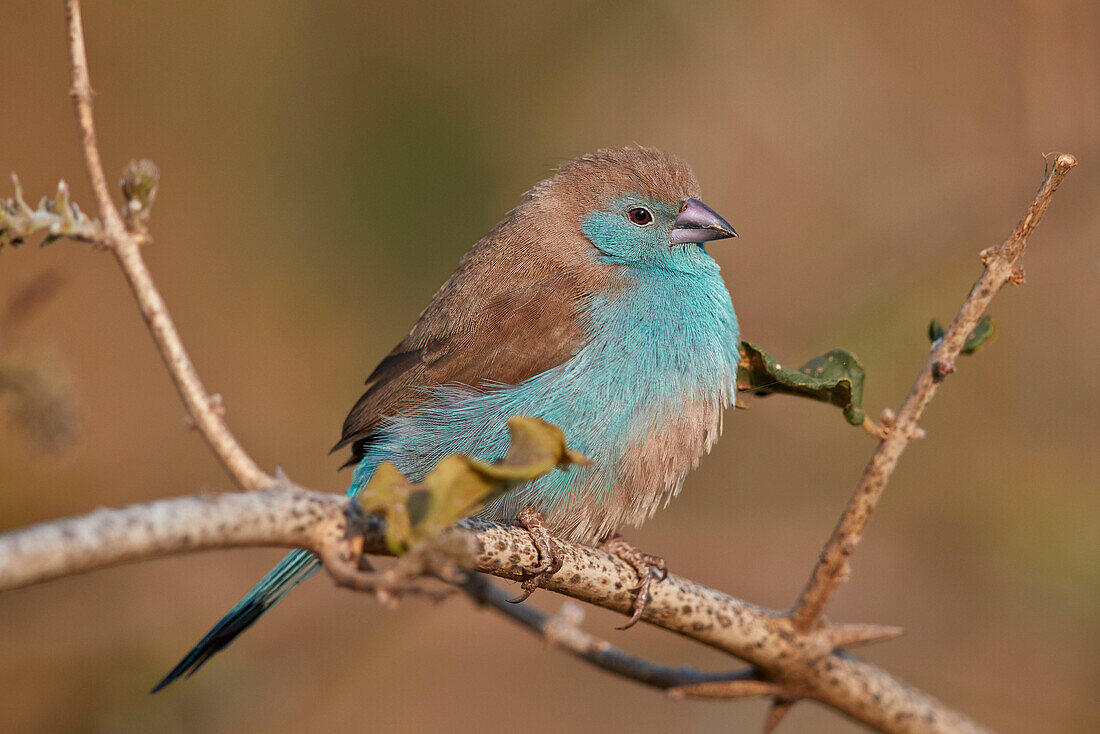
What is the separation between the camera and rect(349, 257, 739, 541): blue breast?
3.28 m

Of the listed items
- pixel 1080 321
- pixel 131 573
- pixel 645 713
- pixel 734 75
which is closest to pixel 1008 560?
pixel 1080 321

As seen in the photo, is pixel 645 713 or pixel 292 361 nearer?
pixel 645 713

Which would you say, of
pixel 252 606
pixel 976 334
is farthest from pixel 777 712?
pixel 252 606

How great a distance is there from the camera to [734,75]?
20.4ft

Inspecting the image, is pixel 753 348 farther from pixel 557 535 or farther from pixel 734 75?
pixel 734 75

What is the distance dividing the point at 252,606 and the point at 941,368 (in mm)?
2281

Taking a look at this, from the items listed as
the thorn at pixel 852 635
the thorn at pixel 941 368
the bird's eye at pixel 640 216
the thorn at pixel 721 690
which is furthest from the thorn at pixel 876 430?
the bird's eye at pixel 640 216

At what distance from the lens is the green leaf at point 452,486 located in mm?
1658

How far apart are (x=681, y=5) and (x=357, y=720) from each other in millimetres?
4526

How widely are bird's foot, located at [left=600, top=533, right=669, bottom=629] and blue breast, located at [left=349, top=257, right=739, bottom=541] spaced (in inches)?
4.3

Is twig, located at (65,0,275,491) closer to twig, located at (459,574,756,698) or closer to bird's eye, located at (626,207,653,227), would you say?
twig, located at (459,574,756,698)

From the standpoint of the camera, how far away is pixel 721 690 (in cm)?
240

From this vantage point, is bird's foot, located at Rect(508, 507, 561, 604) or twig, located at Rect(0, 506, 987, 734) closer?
twig, located at Rect(0, 506, 987, 734)

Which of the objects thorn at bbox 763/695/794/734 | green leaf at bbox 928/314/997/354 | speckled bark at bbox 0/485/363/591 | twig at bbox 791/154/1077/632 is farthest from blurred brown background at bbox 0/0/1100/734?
speckled bark at bbox 0/485/363/591
